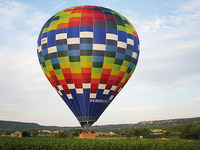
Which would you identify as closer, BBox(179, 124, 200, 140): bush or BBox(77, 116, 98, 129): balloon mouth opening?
BBox(77, 116, 98, 129): balloon mouth opening

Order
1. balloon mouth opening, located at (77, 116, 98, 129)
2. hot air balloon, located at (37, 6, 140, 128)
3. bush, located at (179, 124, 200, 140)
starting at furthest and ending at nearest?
1. bush, located at (179, 124, 200, 140)
2. hot air balloon, located at (37, 6, 140, 128)
3. balloon mouth opening, located at (77, 116, 98, 129)

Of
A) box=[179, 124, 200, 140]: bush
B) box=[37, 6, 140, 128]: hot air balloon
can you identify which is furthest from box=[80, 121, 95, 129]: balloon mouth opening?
box=[179, 124, 200, 140]: bush

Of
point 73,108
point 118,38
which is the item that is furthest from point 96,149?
point 118,38

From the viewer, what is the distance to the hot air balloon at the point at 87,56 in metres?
27.1

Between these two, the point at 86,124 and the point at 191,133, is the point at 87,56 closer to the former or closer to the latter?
the point at 86,124

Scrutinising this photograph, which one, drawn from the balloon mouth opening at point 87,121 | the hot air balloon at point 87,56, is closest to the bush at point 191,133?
the hot air balloon at point 87,56

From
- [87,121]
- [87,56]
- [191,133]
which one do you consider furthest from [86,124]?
[191,133]

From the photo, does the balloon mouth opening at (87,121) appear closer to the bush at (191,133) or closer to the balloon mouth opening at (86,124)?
the balloon mouth opening at (86,124)

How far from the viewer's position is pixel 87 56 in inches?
1062

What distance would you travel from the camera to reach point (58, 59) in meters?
28.0

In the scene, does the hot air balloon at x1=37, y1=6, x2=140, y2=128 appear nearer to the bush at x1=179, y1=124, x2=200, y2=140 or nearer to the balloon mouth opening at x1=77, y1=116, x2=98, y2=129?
the balloon mouth opening at x1=77, y1=116, x2=98, y2=129

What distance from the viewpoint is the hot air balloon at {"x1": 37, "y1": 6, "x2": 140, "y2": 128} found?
88.9 ft

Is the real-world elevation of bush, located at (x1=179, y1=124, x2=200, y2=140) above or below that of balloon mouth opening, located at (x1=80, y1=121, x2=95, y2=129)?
below

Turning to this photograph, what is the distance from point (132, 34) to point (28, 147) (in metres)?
18.0
